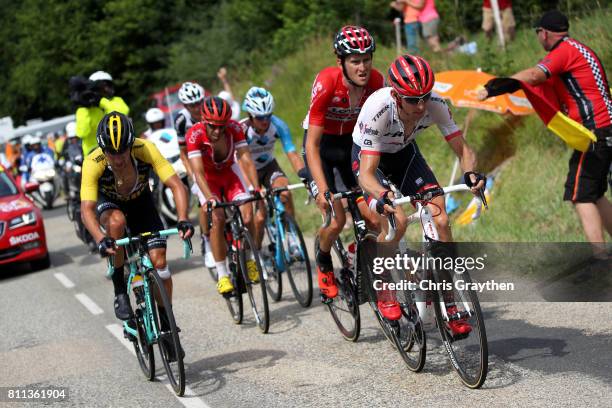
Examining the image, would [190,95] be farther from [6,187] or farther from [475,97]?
[6,187]

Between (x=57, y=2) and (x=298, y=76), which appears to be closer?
(x=298, y=76)

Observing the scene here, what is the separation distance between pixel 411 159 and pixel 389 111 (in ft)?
1.92

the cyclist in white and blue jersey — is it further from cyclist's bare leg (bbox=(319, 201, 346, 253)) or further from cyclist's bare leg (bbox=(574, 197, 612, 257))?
cyclist's bare leg (bbox=(574, 197, 612, 257))

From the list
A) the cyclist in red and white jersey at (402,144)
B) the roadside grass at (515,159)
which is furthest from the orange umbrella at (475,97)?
the cyclist in red and white jersey at (402,144)

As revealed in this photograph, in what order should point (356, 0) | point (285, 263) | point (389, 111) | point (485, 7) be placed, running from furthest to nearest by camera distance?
point (356, 0) → point (485, 7) → point (285, 263) → point (389, 111)

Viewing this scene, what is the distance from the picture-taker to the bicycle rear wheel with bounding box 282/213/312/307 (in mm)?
9539

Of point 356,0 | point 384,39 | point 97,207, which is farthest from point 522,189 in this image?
point 356,0

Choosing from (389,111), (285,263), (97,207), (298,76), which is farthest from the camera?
(298,76)

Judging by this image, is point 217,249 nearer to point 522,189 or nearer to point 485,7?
point 522,189

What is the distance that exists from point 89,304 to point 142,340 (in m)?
4.00

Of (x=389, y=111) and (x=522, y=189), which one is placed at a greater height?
(x=389, y=111)

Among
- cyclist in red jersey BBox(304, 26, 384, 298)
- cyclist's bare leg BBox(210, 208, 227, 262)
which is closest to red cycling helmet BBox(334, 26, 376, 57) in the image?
cyclist in red jersey BBox(304, 26, 384, 298)

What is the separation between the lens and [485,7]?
680 inches

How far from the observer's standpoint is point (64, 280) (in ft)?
45.8
